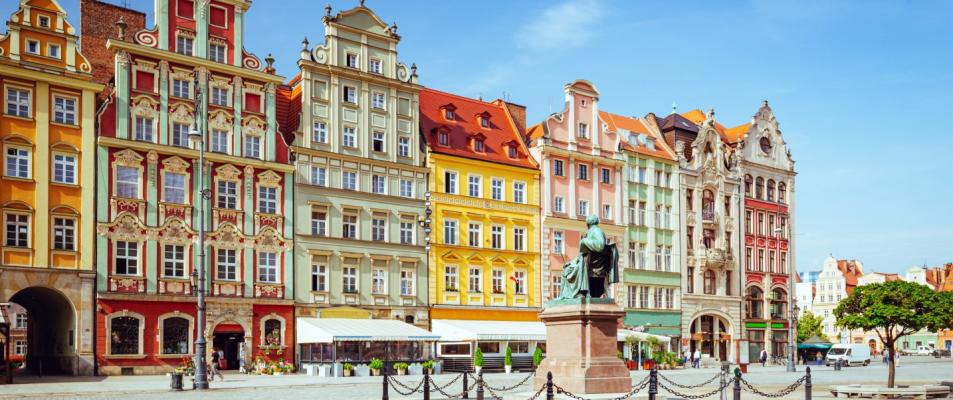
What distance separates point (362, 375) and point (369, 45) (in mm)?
17229

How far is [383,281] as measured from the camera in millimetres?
50781

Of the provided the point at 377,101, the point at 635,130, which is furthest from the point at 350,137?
the point at 635,130

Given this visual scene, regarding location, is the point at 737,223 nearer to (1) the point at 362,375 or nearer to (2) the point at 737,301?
(2) the point at 737,301

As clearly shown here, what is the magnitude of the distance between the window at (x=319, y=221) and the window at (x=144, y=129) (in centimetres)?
846

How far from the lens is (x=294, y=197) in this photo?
4797cm

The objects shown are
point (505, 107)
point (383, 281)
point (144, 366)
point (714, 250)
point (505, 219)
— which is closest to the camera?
point (144, 366)

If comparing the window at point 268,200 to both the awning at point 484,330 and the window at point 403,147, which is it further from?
the awning at point 484,330

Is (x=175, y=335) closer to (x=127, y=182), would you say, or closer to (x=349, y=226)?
(x=127, y=182)

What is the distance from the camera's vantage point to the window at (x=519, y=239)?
5659cm

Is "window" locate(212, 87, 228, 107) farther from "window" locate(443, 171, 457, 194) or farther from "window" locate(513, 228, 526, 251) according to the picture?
"window" locate(513, 228, 526, 251)

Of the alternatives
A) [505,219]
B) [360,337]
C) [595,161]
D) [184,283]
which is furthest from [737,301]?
[184,283]

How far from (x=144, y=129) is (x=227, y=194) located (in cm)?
459

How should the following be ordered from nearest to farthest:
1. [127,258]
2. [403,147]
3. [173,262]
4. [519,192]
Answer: [127,258], [173,262], [403,147], [519,192]

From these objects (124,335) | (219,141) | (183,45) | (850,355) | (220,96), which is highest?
(183,45)
